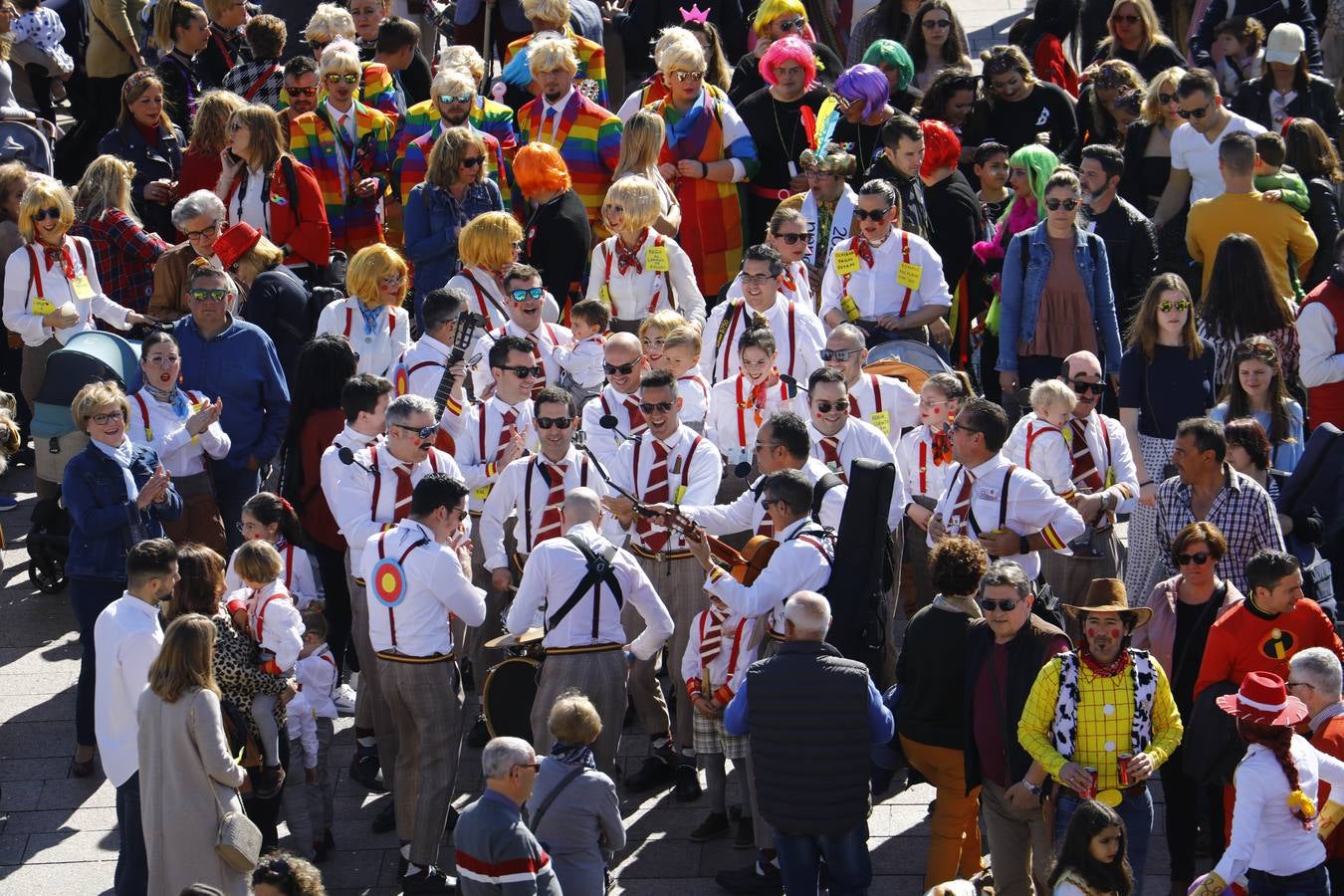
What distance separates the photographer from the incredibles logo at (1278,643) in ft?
25.6

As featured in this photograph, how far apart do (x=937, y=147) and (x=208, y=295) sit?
434cm

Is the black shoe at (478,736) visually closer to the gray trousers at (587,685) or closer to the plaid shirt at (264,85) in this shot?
the gray trousers at (587,685)

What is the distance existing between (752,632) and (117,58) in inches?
321

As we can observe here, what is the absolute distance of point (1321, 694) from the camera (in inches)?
290

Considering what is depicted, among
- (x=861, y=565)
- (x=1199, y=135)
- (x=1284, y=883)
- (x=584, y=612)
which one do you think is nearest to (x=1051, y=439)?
(x=861, y=565)

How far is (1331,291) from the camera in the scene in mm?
10336

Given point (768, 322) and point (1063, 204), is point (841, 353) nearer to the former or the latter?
point (768, 322)

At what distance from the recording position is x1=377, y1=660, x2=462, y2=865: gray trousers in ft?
27.6

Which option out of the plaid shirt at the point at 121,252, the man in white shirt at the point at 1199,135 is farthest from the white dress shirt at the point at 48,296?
the man in white shirt at the point at 1199,135

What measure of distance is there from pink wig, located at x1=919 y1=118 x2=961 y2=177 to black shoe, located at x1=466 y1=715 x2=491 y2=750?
14.4 ft

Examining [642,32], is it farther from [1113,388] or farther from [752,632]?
[752,632]

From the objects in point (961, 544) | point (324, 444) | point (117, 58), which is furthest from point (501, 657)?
point (117, 58)

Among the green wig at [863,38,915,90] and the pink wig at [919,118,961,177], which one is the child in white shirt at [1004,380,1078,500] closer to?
the pink wig at [919,118,961,177]

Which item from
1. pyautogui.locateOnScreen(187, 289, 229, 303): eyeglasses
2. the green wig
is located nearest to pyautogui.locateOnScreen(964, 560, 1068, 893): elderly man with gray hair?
pyautogui.locateOnScreen(187, 289, 229, 303): eyeglasses
